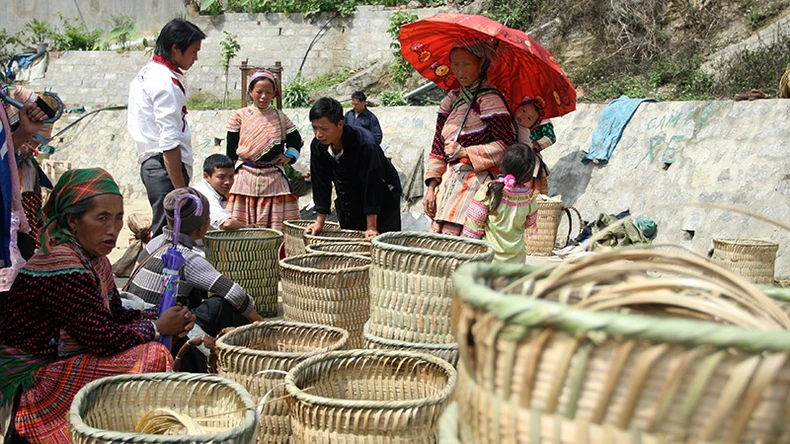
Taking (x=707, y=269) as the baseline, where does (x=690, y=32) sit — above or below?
above

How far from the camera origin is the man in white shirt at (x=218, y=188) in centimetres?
488

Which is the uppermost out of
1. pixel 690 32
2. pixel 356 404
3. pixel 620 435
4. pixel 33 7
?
pixel 33 7

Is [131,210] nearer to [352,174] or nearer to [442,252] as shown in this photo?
[352,174]

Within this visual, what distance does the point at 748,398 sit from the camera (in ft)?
2.94

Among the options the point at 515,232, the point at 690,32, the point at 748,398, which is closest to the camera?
the point at 748,398

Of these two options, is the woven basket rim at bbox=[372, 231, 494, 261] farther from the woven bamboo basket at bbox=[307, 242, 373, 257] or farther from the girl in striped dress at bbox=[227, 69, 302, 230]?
the girl in striped dress at bbox=[227, 69, 302, 230]

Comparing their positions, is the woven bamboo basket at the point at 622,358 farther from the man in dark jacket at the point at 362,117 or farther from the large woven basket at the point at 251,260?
the man in dark jacket at the point at 362,117

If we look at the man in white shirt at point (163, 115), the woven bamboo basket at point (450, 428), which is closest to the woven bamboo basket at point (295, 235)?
the man in white shirt at point (163, 115)

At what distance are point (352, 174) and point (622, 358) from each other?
403cm

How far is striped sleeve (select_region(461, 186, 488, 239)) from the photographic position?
164 inches

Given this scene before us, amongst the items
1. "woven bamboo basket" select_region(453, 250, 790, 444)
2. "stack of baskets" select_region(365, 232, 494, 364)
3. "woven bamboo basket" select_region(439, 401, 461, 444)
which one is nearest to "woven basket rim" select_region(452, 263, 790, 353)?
"woven bamboo basket" select_region(453, 250, 790, 444)

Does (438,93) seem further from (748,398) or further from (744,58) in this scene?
(748,398)

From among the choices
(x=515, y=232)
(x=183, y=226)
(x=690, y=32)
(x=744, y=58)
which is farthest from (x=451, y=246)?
(x=690, y=32)

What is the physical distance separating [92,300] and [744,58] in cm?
1099
